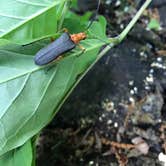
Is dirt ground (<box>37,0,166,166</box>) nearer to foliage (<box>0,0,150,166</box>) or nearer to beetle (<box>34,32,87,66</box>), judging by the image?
foliage (<box>0,0,150,166</box>)

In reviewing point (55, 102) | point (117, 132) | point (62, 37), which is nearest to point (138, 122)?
point (117, 132)

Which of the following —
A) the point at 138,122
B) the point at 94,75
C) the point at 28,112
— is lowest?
the point at 138,122

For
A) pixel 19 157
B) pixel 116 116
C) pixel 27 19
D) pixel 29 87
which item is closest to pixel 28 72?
pixel 29 87

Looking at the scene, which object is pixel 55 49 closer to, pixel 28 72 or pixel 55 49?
pixel 55 49

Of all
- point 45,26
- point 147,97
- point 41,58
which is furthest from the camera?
point 147,97

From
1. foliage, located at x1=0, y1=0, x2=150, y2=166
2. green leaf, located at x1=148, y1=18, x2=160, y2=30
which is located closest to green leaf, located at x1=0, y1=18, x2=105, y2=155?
foliage, located at x1=0, y1=0, x2=150, y2=166

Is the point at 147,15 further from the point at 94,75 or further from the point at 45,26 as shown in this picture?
the point at 45,26

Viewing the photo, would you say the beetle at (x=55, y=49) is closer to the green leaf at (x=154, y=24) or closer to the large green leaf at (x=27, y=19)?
the large green leaf at (x=27, y=19)

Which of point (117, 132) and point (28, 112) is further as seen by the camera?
point (117, 132)
